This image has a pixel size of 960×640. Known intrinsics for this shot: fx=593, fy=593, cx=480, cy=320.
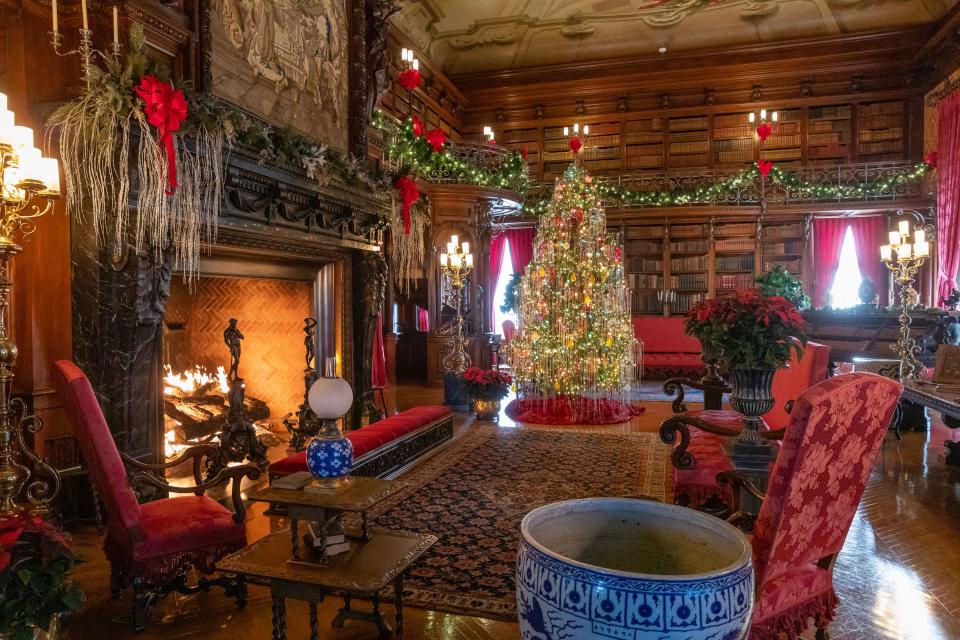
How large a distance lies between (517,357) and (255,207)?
12.6 feet

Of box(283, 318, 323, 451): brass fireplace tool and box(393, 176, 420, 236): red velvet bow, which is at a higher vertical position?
box(393, 176, 420, 236): red velvet bow

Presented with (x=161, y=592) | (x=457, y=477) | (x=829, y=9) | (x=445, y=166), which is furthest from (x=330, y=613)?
(x=829, y=9)

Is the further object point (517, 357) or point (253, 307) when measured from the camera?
point (517, 357)

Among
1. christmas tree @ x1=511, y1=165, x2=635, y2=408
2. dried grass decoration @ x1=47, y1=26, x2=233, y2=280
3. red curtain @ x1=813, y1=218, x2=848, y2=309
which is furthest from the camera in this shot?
red curtain @ x1=813, y1=218, x2=848, y2=309

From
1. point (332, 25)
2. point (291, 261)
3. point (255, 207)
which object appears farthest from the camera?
point (332, 25)

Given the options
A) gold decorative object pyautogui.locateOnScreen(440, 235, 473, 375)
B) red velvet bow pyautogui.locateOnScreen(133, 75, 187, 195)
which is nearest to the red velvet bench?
red velvet bow pyautogui.locateOnScreen(133, 75, 187, 195)

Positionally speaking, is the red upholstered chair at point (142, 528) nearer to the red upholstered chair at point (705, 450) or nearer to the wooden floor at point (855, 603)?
the wooden floor at point (855, 603)

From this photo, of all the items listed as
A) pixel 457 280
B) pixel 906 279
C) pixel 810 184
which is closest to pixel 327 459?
pixel 906 279

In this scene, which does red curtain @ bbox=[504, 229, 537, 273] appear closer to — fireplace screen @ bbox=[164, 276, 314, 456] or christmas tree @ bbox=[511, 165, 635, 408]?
christmas tree @ bbox=[511, 165, 635, 408]

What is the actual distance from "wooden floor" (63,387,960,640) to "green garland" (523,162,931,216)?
8001 millimetres

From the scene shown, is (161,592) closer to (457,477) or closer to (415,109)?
(457,477)

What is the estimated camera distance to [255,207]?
170 inches

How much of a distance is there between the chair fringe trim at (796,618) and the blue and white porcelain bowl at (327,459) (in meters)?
1.48

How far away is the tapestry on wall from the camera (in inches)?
165
